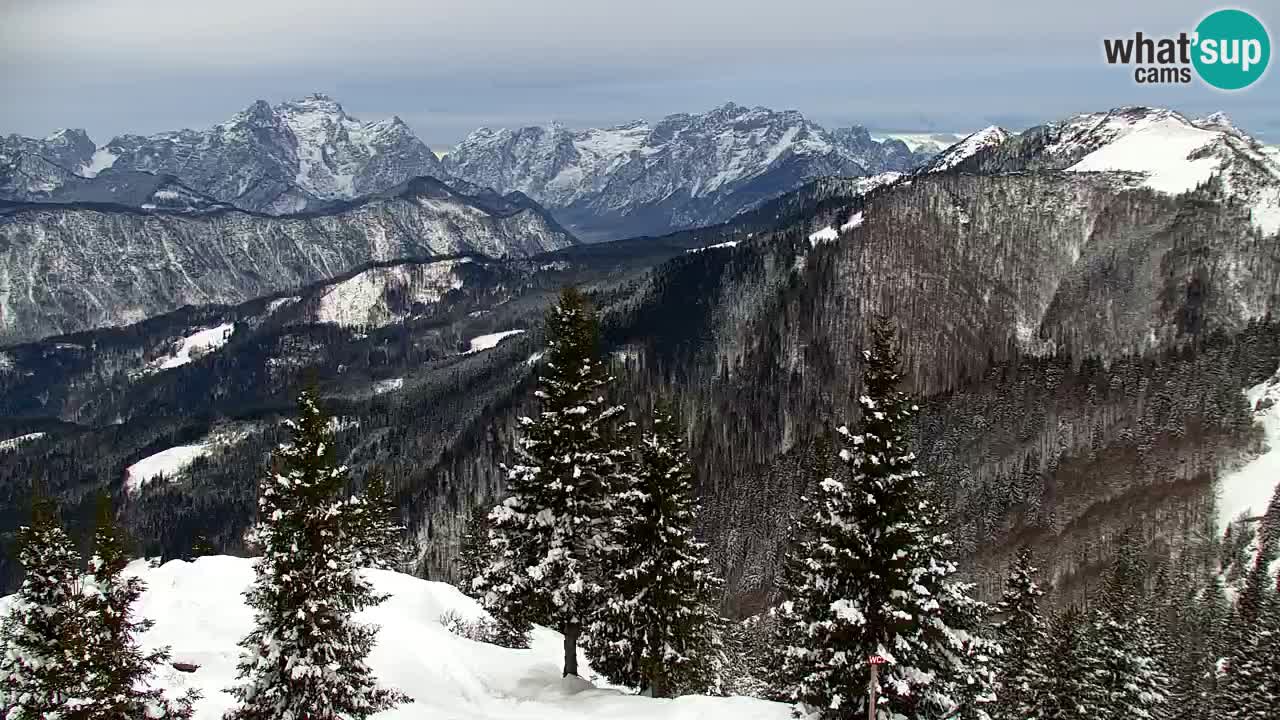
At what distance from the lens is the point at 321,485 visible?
28.1 m

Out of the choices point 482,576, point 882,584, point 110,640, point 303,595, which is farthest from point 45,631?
point 882,584

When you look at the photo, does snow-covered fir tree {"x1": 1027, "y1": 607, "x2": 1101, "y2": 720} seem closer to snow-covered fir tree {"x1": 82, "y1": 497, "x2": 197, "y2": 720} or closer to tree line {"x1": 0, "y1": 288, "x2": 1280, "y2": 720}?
tree line {"x1": 0, "y1": 288, "x2": 1280, "y2": 720}

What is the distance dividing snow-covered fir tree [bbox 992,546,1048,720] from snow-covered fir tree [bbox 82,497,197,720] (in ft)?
132

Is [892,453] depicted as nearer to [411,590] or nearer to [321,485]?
[321,485]

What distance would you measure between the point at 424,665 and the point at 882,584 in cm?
2465

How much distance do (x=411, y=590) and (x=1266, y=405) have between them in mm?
204544

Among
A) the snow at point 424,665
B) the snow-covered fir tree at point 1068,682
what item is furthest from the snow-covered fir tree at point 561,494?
the snow-covered fir tree at point 1068,682

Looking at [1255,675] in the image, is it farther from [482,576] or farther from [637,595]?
[482,576]

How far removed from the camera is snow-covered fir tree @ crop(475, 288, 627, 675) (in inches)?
1513

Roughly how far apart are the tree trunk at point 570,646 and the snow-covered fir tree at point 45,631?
20.6 meters

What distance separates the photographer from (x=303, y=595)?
28000mm

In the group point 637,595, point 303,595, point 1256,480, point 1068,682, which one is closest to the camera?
point 303,595

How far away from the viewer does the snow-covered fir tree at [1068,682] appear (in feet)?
153

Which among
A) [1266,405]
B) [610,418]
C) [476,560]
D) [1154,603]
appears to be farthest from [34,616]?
[1266,405]
